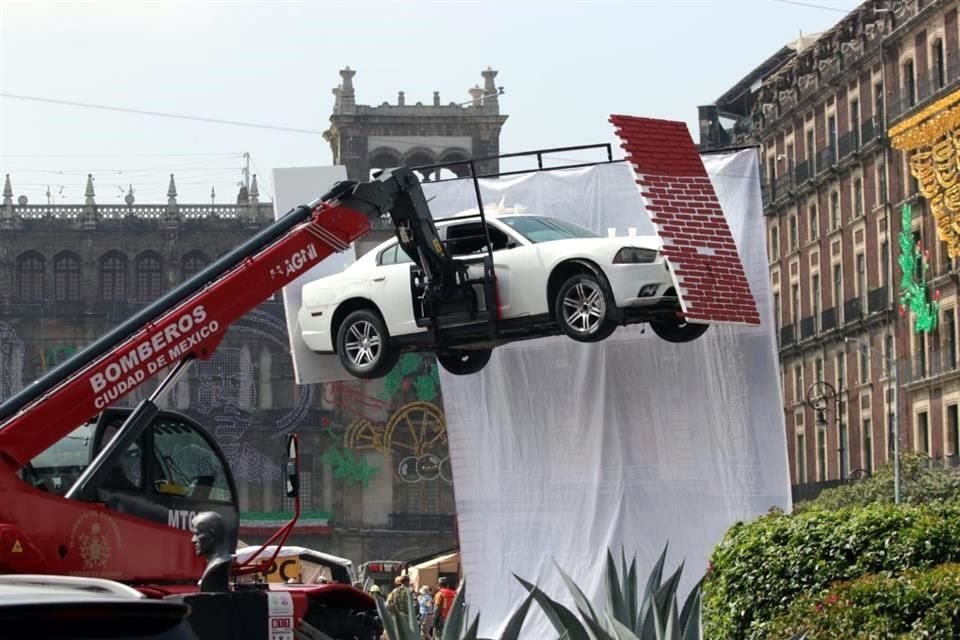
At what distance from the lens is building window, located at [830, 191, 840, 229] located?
75688mm

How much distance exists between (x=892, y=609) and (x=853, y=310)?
5966cm

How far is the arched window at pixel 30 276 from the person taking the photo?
332ft

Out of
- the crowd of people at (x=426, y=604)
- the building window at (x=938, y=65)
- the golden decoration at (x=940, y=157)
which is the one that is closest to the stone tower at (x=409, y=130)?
the building window at (x=938, y=65)

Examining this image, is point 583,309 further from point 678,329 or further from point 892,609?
point 892,609

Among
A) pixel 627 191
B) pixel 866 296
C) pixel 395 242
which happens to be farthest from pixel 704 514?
pixel 866 296

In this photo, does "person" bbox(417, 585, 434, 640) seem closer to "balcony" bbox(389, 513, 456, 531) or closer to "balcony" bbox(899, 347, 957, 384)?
"balcony" bbox(899, 347, 957, 384)

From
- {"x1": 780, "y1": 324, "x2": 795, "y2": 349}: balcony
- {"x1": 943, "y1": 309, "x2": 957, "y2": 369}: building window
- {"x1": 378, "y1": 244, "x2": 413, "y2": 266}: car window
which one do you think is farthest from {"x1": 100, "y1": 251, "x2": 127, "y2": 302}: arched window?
{"x1": 378, "y1": 244, "x2": 413, "y2": 266}: car window

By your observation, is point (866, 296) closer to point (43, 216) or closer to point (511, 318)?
point (43, 216)

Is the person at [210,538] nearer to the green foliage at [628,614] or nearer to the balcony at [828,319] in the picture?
the green foliage at [628,614]

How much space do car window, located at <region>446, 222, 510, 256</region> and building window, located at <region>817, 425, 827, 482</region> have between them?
57.1m

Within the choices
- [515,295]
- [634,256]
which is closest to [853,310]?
[634,256]

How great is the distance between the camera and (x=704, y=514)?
25.0m

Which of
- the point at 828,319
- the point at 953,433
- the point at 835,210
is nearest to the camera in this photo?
the point at 953,433

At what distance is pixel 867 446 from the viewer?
73562 millimetres
